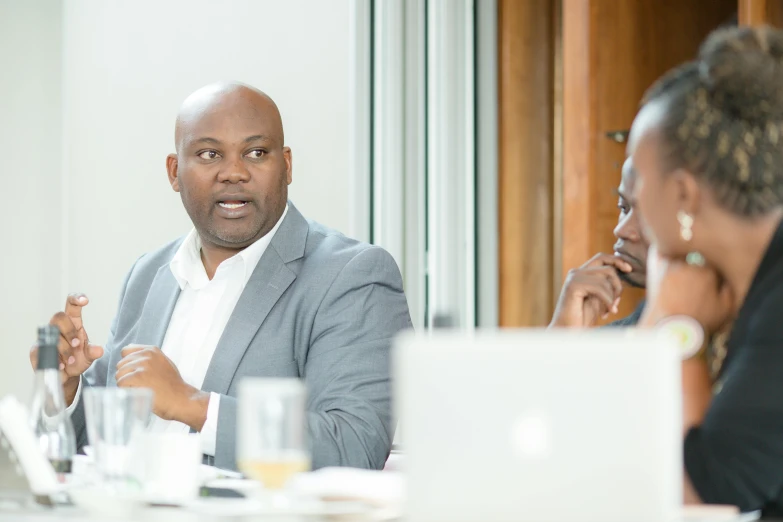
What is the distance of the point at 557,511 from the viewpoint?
0.92 metres

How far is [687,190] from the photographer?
134cm

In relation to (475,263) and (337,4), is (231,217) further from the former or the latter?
(337,4)

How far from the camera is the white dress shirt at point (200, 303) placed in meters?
2.27

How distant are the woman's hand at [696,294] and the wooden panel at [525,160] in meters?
1.67

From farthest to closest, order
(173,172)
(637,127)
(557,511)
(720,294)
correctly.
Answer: (173,172) → (720,294) → (637,127) → (557,511)

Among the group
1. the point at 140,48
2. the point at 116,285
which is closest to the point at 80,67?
the point at 140,48

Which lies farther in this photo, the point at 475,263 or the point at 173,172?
the point at 475,263

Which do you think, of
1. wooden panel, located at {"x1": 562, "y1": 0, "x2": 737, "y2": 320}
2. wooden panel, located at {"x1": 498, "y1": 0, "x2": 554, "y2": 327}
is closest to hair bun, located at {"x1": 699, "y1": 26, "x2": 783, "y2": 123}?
wooden panel, located at {"x1": 562, "y1": 0, "x2": 737, "y2": 320}

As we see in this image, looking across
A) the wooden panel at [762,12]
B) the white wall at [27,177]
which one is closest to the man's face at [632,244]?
the wooden panel at [762,12]

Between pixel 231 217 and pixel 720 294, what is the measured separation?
1.20m

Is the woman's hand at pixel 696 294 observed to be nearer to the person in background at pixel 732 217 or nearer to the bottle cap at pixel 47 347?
the person in background at pixel 732 217

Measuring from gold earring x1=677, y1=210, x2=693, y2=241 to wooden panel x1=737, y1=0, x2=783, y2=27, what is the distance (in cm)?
141

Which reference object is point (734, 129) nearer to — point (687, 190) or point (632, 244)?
point (687, 190)

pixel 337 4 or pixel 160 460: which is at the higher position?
pixel 337 4
